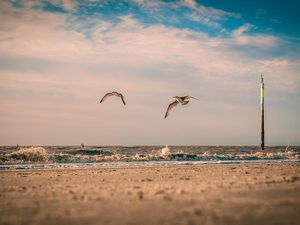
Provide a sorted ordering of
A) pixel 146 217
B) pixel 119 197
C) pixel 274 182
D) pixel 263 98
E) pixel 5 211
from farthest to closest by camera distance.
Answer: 1. pixel 263 98
2. pixel 274 182
3. pixel 119 197
4. pixel 5 211
5. pixel 146 217

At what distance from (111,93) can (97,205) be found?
1565 centimetres

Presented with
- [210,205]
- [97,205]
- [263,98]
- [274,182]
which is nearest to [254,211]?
[210,205]

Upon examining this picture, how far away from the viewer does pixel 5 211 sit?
7.52m

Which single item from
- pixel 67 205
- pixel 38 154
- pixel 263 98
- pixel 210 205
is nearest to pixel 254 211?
pixel 210 205

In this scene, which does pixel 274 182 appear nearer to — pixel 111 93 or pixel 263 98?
pixel 111 93

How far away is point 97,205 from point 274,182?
5409 millimetres

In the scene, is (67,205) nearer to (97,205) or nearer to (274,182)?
(97,205)

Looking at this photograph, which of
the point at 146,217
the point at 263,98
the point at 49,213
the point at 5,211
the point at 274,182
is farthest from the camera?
the point at 263,98

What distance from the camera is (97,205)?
300 inches

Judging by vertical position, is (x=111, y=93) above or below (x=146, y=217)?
above

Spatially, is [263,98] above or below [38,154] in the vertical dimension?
above

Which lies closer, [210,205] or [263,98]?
[210,205]

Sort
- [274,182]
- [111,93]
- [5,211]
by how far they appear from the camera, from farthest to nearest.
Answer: [111,93]
[274,182]
[5,211]

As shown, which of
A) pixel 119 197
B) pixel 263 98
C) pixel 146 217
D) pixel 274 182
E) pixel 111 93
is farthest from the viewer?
pixel 263 98
